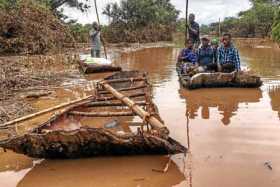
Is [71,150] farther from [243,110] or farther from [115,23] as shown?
[115,23]

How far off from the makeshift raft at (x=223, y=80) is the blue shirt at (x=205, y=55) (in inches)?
32.9

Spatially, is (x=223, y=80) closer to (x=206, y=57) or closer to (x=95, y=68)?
(x=206, y=57)

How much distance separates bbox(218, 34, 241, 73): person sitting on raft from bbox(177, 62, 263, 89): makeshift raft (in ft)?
1.25

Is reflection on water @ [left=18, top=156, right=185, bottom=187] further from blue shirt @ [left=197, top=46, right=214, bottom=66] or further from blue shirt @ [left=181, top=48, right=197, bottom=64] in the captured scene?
blue shirt @ [left=181, top=48, right=197, bottom=64]

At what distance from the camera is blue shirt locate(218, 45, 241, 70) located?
10117 mm

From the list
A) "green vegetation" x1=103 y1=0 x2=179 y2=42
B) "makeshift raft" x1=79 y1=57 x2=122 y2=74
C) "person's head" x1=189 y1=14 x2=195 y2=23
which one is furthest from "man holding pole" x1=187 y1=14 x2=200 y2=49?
"green vegetation" x1=103 y1=0 x2=179 y2=42

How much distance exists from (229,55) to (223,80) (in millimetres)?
681

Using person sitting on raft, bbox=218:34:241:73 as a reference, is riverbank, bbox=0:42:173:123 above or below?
below

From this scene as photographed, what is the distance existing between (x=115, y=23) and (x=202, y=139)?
30.9 metres

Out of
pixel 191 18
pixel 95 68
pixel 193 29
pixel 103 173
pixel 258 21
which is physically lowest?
pixel 103 173

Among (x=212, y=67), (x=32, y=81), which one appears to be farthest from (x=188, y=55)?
(x=32, y=81)

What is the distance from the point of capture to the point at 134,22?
122 feet

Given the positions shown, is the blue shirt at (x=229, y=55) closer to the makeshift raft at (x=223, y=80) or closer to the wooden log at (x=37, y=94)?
the makeshift raft at (x=223, y=80)

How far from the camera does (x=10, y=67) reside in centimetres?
1179
